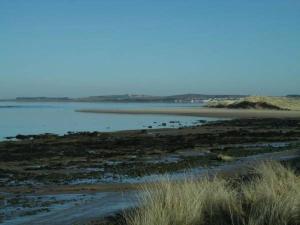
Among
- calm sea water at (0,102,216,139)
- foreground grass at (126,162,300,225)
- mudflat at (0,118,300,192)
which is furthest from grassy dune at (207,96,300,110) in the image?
foreground grass at (126,162,300,225)

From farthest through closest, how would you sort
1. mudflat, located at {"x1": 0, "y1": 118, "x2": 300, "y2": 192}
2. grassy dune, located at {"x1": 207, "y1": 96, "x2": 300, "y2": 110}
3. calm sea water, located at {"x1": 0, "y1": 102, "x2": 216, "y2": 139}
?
grassy dune, located at {"x1": 207, "y1": 96, "x2": 300, "y2": 110} < calm sea water, located at {"x1": 0, "y1": 102, "x2": 216, "y2": 139} < mudflat, located at {"x1": 0, "y1": 118, "x2": 300, "y2": 192}

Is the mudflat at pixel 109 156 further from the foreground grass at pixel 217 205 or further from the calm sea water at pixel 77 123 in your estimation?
the calm sea water at pixel 77 123

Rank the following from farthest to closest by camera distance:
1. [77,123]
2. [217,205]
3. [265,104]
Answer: [265,104], [77,123], [217,205]

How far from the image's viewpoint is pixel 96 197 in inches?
556

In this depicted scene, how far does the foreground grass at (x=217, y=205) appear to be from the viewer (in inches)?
337

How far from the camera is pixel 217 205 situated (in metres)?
9.37

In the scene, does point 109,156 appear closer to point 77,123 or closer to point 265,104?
point 77,123

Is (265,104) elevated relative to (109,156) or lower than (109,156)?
elevated

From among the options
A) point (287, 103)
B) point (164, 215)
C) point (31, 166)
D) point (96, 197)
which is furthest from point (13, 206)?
point (287, 103)

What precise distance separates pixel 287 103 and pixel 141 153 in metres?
72.0

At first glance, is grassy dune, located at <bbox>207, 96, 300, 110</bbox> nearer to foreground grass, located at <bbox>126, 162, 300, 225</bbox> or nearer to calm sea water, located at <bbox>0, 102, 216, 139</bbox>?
calm sea water, located at <bbox>0, 102, 216, 139</bbox>

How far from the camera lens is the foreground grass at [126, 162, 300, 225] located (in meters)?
8.57

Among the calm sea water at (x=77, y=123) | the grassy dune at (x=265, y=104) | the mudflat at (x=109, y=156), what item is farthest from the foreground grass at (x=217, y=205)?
the grassy dune at (x=265, y=104)

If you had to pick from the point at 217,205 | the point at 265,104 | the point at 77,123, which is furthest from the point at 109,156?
the point at 265,104
